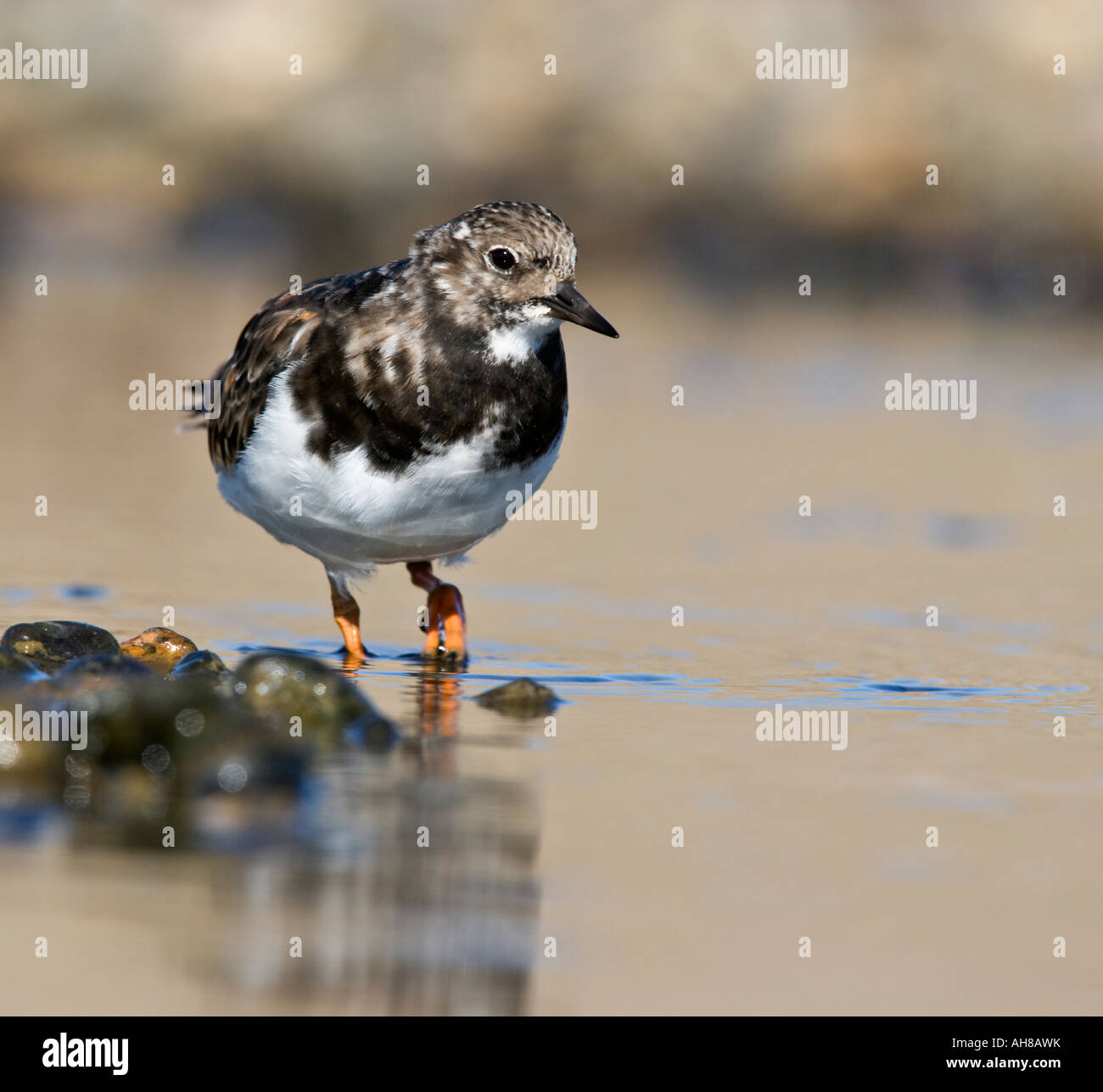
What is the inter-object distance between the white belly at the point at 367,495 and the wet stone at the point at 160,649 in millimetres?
703

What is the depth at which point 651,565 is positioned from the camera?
9992 mm

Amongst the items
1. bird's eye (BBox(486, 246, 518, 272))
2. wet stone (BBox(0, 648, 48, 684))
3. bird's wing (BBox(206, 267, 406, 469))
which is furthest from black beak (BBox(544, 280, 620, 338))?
wet stone (BBox(0, 648, 48, 684))

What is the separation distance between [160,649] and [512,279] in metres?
1.80

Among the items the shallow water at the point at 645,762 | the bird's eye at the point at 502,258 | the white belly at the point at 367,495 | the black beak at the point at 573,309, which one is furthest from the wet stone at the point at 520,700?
the bird's eye at the point at 502,258

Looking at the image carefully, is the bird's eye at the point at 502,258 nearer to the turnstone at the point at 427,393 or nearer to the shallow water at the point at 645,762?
the turnstone at the point at 427,393

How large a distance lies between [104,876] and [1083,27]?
22330 mm

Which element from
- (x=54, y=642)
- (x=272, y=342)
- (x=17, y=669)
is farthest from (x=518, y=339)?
(x=17, y=669)

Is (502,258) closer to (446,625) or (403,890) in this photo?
(446,625)

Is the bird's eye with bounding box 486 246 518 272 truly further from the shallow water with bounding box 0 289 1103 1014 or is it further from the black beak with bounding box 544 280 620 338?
the shallow water with bounding box 0 289 1103 1014

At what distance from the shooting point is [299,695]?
6129mm

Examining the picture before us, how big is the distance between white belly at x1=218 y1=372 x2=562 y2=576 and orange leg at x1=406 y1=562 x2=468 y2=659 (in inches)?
9.4

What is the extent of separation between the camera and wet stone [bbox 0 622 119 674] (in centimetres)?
669

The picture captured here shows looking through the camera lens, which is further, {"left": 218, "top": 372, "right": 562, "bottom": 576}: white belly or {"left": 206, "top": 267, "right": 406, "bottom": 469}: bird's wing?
{"left": 206, "top": 267, "right": 406, "bottom": 469}: bird's wing
